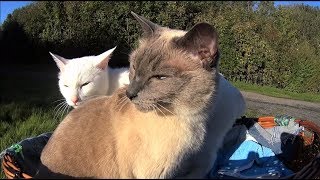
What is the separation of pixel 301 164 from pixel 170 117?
48.7 inches

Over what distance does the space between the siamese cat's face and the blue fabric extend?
0.68 meters

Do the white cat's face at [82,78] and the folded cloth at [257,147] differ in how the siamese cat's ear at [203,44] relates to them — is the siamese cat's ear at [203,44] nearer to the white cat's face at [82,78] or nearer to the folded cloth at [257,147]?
the folded cloth at [257,147]

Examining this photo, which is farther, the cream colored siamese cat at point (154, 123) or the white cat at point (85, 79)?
the white cat at point (85, 79)

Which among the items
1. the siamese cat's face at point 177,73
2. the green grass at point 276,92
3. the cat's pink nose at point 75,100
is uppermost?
the siamese cat's face at point 177,73

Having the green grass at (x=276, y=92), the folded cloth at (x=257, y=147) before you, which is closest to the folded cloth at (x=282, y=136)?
the folded cloth at (x=257, y=147)

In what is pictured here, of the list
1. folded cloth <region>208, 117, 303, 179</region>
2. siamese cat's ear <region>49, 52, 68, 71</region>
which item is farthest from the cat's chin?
siamese cat's ear <region>49, 52, 68, 71</region>

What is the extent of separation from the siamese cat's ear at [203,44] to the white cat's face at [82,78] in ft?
3.16

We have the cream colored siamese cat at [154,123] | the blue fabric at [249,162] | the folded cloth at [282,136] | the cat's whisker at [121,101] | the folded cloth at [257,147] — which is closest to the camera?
the cream colored siamese cat at [154,123]

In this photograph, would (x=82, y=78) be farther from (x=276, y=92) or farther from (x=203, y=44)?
(x=276, y=92)

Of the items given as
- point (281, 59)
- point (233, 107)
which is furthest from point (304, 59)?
point (233, 107)

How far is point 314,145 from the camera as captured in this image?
271cm

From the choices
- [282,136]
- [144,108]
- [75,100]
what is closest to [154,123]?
[144,108]

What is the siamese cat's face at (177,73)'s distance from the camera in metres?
Result: 1.82

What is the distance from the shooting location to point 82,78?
268 cm
